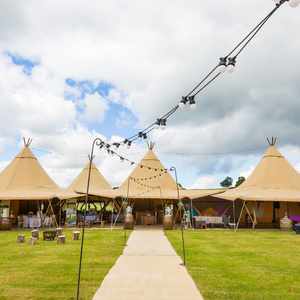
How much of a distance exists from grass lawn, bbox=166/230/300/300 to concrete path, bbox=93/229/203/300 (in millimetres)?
290

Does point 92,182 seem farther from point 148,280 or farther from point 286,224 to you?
point 148,280

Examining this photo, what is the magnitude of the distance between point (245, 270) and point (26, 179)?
21.1 m

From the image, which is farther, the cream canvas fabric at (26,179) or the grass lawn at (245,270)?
the cream canvas fabric at (26,179)

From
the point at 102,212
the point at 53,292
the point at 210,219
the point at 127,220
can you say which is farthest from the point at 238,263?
the point at 102,212

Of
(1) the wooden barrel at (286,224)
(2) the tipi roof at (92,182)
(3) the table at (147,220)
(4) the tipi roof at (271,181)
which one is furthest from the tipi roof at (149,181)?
(1) the wooden barrel at (286,224)

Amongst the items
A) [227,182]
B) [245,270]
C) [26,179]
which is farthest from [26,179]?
[227,182]

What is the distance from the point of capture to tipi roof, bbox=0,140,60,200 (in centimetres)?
2711

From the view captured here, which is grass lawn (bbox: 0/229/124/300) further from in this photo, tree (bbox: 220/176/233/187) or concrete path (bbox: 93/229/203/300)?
tree (bbox: 220/176/233/187)

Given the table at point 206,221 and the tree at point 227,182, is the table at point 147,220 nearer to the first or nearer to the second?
the table at point 206,221

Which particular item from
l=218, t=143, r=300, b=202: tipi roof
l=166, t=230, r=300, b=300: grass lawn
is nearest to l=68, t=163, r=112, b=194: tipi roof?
l=218, t=143, r=300, b=202: tipi roof

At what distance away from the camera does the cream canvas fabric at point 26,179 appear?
27.1 meters

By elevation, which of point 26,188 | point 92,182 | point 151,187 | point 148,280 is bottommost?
point 148,280

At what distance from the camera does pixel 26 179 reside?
2881 cm

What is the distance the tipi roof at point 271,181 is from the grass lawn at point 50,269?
1253cm
